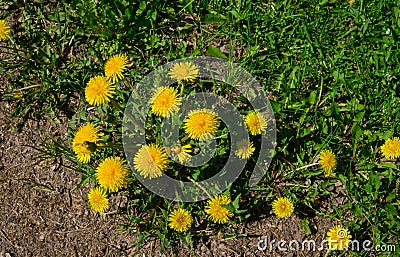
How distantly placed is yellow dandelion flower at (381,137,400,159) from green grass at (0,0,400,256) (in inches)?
5.0

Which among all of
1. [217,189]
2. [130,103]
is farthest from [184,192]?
[130,103]

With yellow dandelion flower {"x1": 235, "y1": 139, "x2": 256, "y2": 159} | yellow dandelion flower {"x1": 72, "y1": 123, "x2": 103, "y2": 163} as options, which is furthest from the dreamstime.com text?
yellow dandelion flower {"x1": 72, "y1": 123, "x2": 103, "y2": 163}

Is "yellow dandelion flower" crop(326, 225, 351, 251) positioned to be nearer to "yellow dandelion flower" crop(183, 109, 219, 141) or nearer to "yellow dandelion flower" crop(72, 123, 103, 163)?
"yellow dandelion flower" crop(183, 109, 219, 141)

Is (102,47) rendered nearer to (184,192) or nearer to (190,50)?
(190,50)

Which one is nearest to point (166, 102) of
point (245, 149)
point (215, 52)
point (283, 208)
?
point (245, 149)

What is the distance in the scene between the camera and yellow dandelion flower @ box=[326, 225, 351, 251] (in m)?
2.78

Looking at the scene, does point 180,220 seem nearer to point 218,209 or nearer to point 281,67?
point 218,209

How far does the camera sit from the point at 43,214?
3.15 meters

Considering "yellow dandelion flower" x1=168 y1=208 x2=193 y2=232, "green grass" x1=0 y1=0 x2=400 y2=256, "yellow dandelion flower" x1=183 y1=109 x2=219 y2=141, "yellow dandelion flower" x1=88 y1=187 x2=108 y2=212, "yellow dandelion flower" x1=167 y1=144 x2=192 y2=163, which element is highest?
"green grass" x1=0 y1=0 x2=400 y2=256

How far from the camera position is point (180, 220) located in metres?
2.73
